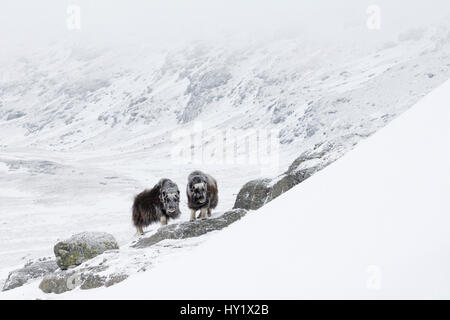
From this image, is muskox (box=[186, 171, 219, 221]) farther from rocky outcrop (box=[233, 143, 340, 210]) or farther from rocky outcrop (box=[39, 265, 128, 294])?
rocky outcrop (box=[39, 265, 128, 294])

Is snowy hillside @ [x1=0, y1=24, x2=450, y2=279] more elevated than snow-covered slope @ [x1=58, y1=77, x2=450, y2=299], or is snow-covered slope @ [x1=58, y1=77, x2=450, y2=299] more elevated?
snowy hillside @ [x1=0, y1=24, x2=450, y2=279]

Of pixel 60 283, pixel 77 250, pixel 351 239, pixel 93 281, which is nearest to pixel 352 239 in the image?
pixel 351 239

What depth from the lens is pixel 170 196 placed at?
12.9m

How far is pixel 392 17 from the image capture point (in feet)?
486

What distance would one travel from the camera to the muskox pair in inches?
474

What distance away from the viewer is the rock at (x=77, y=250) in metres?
11.3

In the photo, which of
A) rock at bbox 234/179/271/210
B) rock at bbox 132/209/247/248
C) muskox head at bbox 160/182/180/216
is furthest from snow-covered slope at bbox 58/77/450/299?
rock at bbox 234/179/271/210

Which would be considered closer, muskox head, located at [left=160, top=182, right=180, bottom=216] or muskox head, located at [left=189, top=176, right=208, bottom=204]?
muskox head, located at [left=189, top=176, right=208, bottom=204]

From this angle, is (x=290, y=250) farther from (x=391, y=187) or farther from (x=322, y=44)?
(x=322, y=44)

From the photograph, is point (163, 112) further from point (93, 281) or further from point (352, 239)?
point (352, 239)

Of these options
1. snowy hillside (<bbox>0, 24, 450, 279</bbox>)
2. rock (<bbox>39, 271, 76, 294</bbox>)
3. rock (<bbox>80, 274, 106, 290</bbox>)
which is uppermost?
snowy hillside (<bbox>0, 24, 450, 279</bbox>)

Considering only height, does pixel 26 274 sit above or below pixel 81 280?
below

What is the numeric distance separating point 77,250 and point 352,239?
9901mm

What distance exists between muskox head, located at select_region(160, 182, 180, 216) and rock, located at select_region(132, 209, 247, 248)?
1510 millimetres
